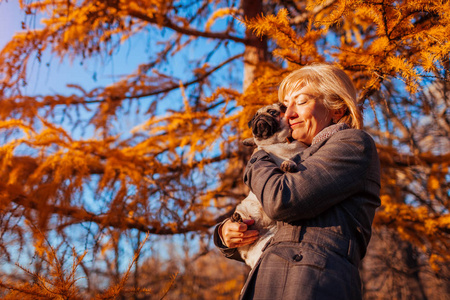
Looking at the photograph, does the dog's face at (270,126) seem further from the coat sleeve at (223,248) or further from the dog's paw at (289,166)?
the coat sleeve at (223,248)

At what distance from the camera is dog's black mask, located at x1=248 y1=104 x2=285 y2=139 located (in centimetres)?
183

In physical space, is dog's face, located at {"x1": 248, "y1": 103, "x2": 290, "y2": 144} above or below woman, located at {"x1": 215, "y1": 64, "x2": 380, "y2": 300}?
above

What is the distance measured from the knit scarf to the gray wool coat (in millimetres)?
Result: 103

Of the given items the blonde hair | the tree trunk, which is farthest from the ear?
the tree trunk

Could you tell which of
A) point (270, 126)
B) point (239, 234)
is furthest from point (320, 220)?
point (270, 126)

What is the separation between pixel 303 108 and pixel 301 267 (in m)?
0.79

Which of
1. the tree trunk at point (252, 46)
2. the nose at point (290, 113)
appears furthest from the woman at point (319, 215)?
the tree trunk at point (252, 46)

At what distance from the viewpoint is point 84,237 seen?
12.2 ft

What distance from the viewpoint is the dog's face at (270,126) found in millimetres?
1837

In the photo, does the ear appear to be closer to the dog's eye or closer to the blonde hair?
the blonde hair

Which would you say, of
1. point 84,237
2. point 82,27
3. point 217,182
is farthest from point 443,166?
point 82,27

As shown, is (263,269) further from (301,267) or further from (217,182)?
(217,182)

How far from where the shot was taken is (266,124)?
6.04 feet

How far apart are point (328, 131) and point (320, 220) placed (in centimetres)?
43
